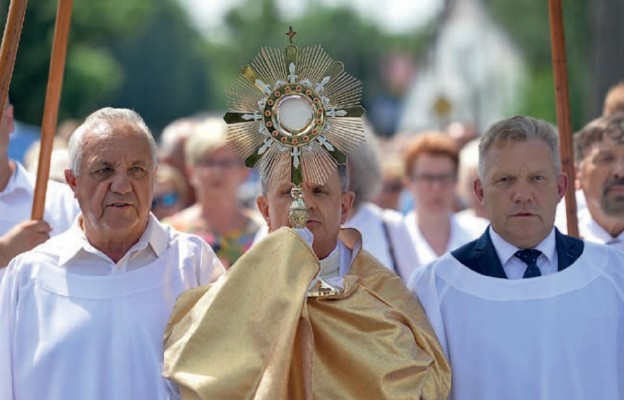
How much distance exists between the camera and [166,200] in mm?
9188

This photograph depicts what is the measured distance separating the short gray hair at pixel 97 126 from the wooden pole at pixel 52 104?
489 millimetres

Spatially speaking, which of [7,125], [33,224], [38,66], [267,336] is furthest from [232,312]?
[38,66]

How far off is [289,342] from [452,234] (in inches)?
147

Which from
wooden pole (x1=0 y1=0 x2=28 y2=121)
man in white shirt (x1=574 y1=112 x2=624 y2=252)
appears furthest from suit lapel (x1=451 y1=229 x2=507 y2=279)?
wooden pole (x1=0 y1=0 x2=28 y2=121)

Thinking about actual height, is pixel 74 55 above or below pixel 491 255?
above

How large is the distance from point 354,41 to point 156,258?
208ft

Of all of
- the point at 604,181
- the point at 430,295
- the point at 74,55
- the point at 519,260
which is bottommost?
the point at 430,295

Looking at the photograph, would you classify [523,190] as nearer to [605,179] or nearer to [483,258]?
[483,258]

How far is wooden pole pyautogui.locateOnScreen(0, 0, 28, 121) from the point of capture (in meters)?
5.59

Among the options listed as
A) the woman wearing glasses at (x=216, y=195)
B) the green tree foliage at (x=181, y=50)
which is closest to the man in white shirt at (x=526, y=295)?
the woman wearing glasses at (x=216, y=195)

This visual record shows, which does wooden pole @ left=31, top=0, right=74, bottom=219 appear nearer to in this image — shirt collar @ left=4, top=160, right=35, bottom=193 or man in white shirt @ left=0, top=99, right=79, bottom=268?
man in white shirt @ left=0, top=99, right=79, bottom=268

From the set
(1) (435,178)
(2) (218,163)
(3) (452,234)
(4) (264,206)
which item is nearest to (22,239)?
(4) (264,206)

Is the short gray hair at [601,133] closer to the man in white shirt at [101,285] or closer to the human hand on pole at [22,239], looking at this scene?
the man in white shirt at [101,285]

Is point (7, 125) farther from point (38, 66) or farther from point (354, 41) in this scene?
point (354, 41)
